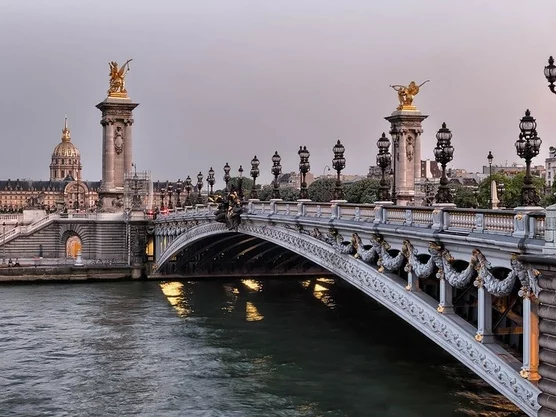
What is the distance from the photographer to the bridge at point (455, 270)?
51.1 ft

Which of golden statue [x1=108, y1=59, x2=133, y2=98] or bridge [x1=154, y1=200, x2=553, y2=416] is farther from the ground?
golden statue [x1=108, y1=59, x2=133, y2=98]

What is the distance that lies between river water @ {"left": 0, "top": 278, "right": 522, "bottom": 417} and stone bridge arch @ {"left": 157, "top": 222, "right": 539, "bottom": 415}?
9.62 ft

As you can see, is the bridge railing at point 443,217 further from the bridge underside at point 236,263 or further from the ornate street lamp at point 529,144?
the bridge underside at point 236,263

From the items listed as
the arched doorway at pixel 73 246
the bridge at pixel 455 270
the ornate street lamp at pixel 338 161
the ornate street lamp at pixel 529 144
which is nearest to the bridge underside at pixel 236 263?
the arched doorway at pixel 73 246

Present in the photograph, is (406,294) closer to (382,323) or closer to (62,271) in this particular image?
(382,323)

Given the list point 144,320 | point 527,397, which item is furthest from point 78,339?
point 527,397

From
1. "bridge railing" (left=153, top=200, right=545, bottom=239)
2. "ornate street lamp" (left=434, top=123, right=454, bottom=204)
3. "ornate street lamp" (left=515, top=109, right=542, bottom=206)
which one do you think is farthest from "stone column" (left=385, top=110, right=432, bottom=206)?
"ornate street lamp" (left=515, top=109, right=542, bottom=206)

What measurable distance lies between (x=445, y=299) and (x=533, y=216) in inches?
178

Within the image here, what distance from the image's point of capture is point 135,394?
26.4 meters

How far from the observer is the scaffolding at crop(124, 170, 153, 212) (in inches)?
2874

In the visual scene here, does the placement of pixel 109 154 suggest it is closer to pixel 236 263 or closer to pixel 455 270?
pixel 236 263

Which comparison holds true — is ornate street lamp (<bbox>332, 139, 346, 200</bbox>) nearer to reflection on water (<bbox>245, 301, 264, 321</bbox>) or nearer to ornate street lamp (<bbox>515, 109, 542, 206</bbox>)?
reflection on water (<bbox>245, 301, 264, 321</bbox>)

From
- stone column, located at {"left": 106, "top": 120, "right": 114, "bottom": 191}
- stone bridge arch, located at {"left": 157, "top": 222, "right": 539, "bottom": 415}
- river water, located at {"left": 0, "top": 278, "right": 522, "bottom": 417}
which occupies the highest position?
stone column, located at {"left": 106, "top": 120, "right": 114, "bottom": 191}

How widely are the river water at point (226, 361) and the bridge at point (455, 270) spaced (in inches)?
123
